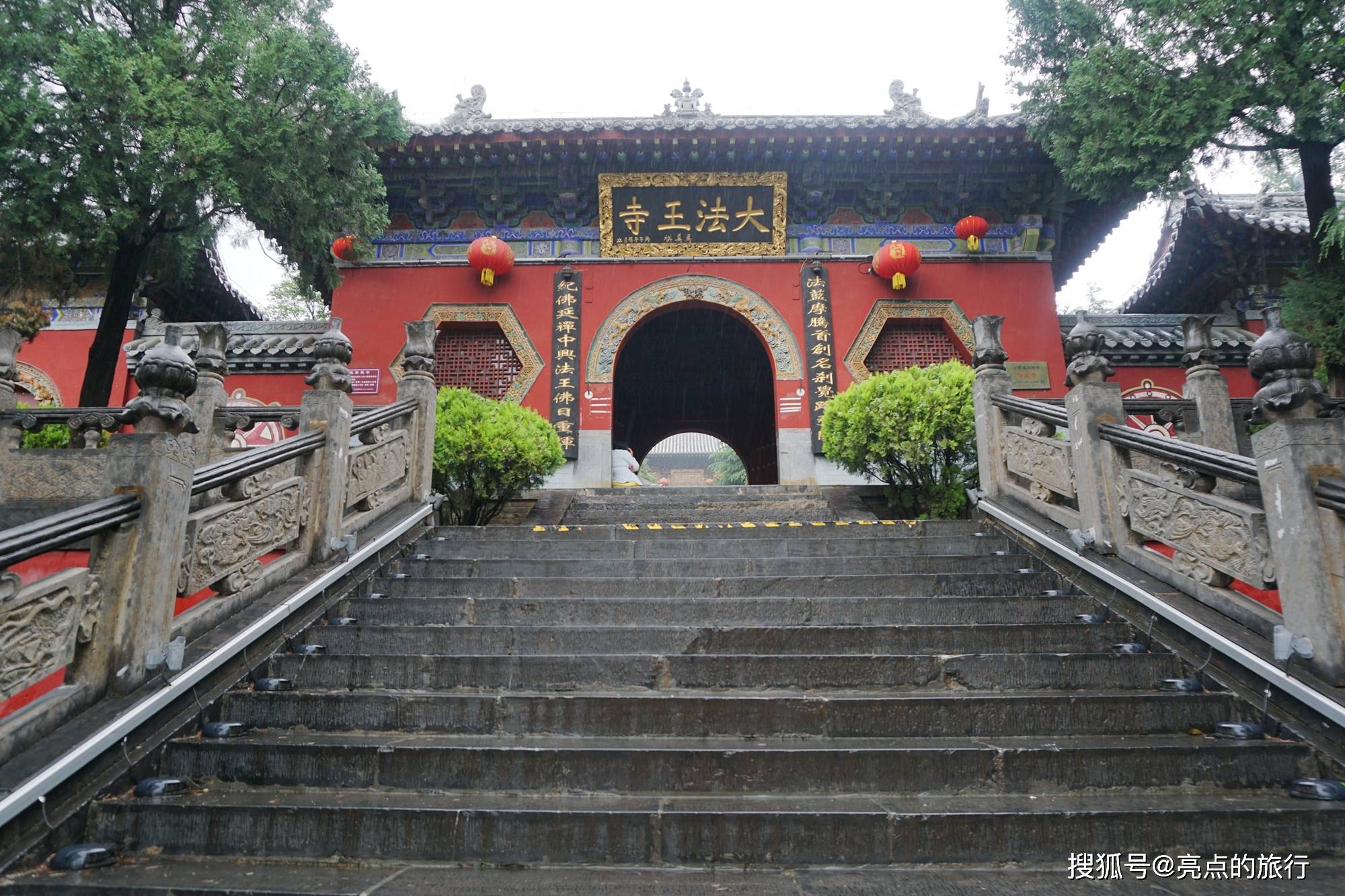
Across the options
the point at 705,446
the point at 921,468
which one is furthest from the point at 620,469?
the point at 705,446

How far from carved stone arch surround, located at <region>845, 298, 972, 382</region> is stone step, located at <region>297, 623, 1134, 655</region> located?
6904 mm

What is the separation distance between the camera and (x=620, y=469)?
10.4 metres

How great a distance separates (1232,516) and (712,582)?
104 inches

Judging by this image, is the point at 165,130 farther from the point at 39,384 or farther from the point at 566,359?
the point at 39,384

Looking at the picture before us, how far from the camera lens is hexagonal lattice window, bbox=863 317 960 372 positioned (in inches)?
428

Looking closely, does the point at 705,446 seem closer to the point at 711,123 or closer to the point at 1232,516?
the point at 711,123

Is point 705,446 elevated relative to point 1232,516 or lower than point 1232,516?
elevated

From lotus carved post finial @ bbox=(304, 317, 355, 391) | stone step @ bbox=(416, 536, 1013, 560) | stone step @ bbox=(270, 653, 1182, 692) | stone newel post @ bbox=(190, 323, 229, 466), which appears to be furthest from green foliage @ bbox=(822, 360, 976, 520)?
stone newel post @ bbox=(190, 323, 229, 466)

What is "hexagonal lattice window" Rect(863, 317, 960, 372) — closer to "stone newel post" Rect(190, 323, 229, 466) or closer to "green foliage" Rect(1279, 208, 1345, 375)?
"green foliage" Rect(1279, 208, 1345, 375)

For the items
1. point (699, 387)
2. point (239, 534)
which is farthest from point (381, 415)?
point (699, 387)

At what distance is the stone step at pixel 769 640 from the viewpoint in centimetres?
384

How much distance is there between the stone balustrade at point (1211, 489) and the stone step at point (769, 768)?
0.74 meters

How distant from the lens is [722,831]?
257 cm

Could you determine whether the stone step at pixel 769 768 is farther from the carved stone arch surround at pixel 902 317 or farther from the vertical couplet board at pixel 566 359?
the carved stone arch surround at pixel 902 317
